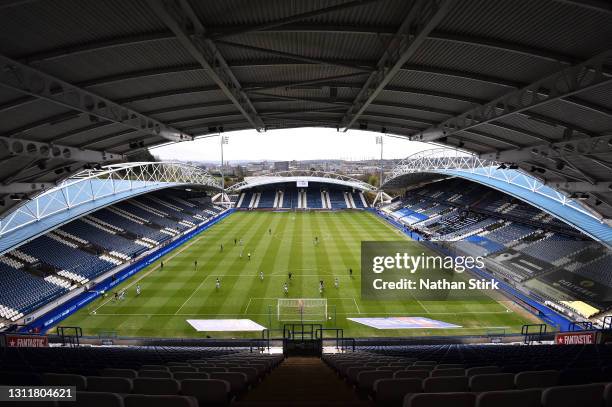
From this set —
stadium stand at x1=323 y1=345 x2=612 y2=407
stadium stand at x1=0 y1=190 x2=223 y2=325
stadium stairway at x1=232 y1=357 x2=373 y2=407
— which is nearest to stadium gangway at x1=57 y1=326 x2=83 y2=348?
stadium stand at x1=0 y1=190 x2=223 y2=325

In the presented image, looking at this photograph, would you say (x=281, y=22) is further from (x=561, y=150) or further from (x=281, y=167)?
(x=281, y=167)

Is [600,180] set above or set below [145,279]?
above

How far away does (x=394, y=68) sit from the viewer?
25.6 ft

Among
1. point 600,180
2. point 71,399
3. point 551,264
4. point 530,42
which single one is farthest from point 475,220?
point 71,399

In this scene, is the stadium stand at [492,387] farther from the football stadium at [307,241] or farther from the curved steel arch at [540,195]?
the curved steel arch at [540,195]

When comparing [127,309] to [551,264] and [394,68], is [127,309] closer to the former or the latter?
[394,68]

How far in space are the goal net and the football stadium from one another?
0.64ft

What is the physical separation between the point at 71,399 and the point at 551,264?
30.9m

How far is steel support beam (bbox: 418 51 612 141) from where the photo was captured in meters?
6.84

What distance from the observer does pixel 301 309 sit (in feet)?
63.7

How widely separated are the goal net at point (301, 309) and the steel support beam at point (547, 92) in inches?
510

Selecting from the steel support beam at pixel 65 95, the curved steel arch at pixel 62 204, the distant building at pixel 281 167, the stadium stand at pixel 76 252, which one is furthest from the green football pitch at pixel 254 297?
the distant building at pixel 281 167

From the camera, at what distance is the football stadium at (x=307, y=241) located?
5395 millimetres

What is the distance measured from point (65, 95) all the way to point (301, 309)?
52.5 feet
